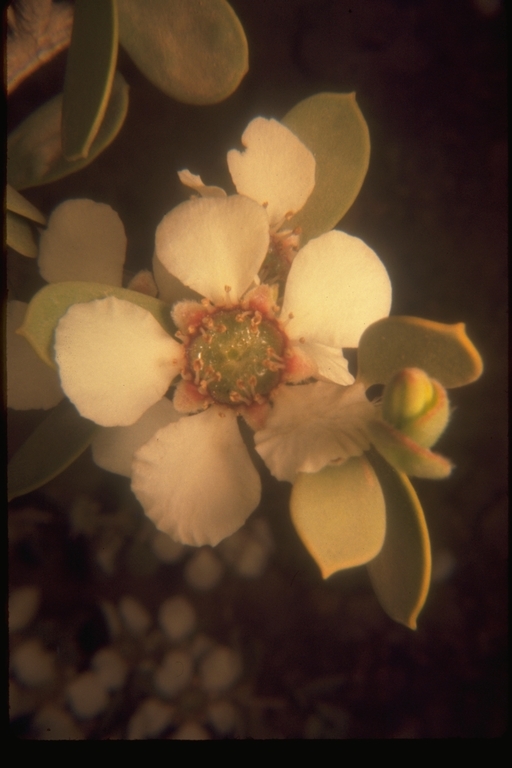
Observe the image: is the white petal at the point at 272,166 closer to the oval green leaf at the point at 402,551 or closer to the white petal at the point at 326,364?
the white petal at the point at 326,364

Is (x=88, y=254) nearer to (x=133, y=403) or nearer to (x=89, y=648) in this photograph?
(x=133, y=403)

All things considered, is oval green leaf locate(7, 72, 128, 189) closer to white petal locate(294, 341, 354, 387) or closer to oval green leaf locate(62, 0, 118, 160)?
oval green leaf locate(62, 0, 118, 160)

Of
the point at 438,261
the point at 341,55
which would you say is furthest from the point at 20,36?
the point at 438,261

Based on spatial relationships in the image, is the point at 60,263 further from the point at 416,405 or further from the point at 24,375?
the point at 416,405

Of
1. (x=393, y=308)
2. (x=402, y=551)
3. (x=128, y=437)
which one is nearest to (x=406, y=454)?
(x=402, y=551)

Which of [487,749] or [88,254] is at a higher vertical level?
[88,254]

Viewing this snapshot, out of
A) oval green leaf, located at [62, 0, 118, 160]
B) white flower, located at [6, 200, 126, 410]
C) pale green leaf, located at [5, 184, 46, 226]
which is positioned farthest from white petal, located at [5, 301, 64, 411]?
oval green leaf, located at [62, 0, 118, 160]

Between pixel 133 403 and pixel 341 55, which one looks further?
pixel 341 55
